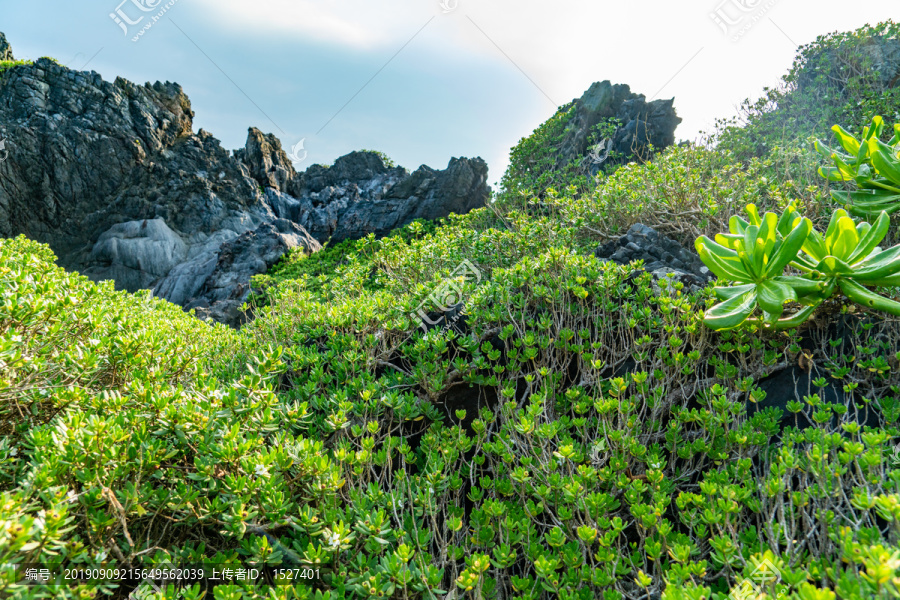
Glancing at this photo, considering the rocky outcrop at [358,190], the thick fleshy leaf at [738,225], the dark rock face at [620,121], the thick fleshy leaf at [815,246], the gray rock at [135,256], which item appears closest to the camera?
the thick fleshy leaf at [815,246]

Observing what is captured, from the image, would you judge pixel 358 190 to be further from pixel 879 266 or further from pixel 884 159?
pixel 879 266

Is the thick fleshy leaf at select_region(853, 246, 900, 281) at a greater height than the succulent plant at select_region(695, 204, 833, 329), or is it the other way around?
the succulent plant at select_region(695, 204, 833, 329)

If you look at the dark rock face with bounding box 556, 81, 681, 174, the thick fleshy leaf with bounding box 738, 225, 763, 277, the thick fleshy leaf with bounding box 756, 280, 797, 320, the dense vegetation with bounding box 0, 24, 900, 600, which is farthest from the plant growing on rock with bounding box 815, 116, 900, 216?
the dark rock face with bounding box 556, 81, 681, 174

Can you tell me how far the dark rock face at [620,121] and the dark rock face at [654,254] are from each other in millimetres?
8532

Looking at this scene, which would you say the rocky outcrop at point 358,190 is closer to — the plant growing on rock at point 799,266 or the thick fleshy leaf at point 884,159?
the thick fleshy leaf at point 884,159

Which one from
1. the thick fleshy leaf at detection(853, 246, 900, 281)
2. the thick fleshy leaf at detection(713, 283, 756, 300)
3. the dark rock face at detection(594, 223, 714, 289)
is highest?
the dark rock face at detection(594, 223, 714, 289)

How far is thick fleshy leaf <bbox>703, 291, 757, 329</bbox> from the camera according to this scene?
3.12 m

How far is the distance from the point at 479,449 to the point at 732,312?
2123mm

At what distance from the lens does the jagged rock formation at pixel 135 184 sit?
24328 millimetres

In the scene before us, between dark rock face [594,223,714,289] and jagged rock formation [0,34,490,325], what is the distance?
623 inches

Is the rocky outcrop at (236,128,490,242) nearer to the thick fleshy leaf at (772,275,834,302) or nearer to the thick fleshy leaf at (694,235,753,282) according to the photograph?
the thick fleshy leaf at (694,235,753,282)

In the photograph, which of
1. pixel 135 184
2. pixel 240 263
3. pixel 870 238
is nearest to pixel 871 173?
pixel 870 238

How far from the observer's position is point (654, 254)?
504 centimetres

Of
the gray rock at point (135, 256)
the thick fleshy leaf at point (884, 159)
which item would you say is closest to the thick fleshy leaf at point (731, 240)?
the thick fleshy leaf at point (884, 159)
